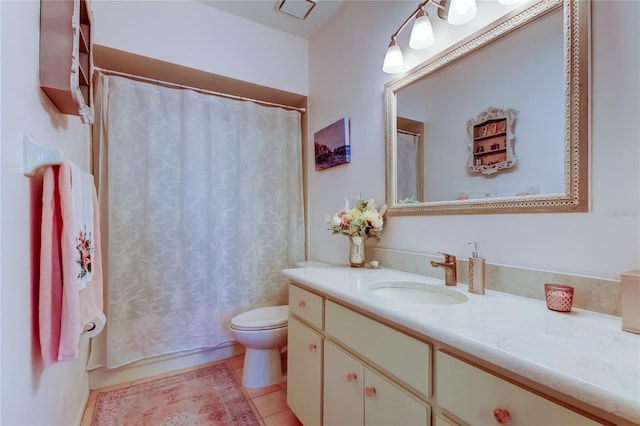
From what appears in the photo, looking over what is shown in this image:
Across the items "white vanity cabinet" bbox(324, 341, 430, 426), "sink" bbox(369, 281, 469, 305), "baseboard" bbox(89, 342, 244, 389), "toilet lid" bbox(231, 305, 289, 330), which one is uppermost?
"sink" bbox(369, 281, 469, 305)

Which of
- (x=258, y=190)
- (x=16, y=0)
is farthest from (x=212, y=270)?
(x=16, y=0)

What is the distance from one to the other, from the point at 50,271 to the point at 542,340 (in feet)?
4.23

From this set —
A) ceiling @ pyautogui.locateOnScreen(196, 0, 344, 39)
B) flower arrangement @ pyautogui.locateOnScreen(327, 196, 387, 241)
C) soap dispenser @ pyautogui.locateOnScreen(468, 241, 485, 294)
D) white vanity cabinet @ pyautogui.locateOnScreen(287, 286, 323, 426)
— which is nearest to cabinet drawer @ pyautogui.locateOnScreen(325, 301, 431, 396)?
white vanity cabinet @ pyautogui.locateOnScreen(287, 286, 323, 426)

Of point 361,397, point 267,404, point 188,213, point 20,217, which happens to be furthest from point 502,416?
point 188,213

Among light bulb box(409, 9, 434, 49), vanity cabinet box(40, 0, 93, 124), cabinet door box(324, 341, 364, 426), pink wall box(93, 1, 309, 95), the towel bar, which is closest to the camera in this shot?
the towel bar

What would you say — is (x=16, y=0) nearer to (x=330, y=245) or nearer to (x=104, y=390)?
(x=330, y=245)

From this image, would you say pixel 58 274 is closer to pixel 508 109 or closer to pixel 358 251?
pixel 358 251

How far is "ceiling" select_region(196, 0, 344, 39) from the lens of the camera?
2.00m

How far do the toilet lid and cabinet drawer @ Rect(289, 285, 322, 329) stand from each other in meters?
0.42

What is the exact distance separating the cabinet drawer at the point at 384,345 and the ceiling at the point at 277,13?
1.99m

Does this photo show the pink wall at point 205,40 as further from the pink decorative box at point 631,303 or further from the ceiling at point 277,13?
the pink decorative box at point 631,303

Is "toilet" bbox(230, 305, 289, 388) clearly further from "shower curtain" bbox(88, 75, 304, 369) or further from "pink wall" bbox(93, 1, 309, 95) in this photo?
"pink wall" bbox(93, 1, 309, 95)

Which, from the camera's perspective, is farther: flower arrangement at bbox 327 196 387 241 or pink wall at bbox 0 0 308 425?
flower arrangement at bbox 327 196 387 241

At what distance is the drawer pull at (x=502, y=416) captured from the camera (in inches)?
24.1
